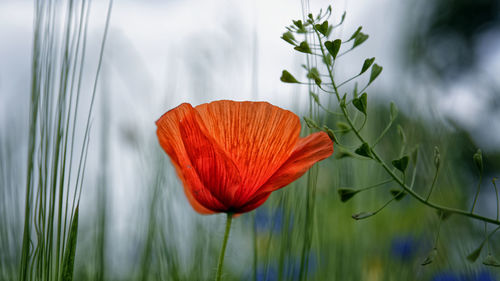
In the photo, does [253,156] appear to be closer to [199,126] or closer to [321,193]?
[199,126]

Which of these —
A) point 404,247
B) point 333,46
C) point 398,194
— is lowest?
point 404,247

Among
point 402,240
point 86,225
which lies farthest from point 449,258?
point 86,225

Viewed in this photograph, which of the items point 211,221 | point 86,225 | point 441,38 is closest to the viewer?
point 211,221

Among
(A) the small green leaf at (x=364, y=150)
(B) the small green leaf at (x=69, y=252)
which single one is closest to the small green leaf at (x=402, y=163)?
(A) the small green leaf at (x=364, y=150)

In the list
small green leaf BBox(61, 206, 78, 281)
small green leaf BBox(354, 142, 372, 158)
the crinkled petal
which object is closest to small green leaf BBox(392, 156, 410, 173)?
small green leaf BBox(354, 142, 372, 158)

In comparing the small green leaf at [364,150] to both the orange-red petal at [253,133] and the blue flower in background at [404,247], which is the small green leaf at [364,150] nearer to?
the orange-red petal at [253,133]

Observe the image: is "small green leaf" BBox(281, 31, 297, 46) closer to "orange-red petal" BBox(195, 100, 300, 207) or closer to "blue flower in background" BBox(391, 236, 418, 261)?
"orange-red petal" BBox(195, 100, 300, 207)

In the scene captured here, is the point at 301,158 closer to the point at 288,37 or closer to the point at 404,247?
the point at 288,37

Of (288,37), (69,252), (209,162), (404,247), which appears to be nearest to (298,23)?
(288,37)
